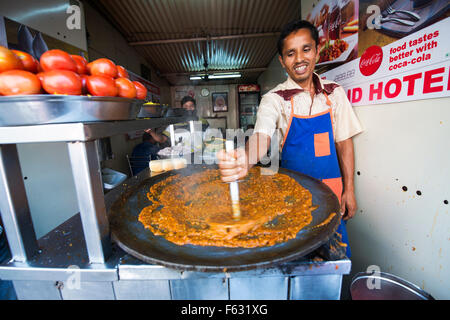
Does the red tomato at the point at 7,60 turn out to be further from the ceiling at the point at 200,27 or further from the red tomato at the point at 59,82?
the ceiling at the point at 200,27

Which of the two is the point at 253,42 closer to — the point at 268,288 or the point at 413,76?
the point at 413,76

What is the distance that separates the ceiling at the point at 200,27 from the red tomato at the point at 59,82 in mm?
3880

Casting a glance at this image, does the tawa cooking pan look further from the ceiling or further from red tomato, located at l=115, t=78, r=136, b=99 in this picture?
the ceiling

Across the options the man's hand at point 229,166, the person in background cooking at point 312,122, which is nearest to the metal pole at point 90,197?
the man's hand at point 229,166

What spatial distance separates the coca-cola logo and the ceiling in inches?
110

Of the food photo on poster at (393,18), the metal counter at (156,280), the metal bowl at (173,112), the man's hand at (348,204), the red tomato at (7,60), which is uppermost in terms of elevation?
the food photo on poster at (393,18)

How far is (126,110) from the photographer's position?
883mm

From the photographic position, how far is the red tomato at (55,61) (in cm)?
73

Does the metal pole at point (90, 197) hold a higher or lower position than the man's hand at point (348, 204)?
higher

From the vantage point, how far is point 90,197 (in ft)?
2.29

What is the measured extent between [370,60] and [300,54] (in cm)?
54

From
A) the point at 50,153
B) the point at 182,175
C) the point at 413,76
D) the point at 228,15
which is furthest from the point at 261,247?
the point at 228,15

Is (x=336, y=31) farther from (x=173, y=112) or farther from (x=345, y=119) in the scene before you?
(x=173, y=112)

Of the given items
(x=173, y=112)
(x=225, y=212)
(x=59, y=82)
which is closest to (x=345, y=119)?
(x=225, y=212)
